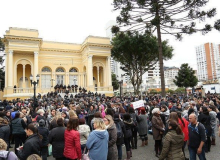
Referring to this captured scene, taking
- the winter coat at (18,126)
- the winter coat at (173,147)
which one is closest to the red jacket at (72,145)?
the winter coat at (173,147)

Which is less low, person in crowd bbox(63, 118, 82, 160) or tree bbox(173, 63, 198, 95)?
tree bbox(173, 63, 198, 95)

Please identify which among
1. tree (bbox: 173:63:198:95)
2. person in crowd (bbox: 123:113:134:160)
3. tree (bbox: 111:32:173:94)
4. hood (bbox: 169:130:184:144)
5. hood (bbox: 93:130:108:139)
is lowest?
person in crowd (bbox: 123:113:134:160)

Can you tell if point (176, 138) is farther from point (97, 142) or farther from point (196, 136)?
point (97, 142)

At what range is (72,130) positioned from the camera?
3.72 metres

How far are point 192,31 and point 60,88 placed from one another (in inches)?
686

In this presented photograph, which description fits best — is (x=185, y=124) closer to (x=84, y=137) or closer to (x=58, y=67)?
(x=84, y=137)

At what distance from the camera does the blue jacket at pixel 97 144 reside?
341cm

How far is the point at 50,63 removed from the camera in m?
28.6

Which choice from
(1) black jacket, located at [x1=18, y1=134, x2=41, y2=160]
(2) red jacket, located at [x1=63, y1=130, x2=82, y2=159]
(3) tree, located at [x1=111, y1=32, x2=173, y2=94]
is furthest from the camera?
(3) tree, located at [x1=111, y1=32, x2=173, y2=94]

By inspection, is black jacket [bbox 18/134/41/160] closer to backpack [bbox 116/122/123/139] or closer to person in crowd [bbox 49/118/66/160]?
person in crowd [bbox 49/118/66/160]

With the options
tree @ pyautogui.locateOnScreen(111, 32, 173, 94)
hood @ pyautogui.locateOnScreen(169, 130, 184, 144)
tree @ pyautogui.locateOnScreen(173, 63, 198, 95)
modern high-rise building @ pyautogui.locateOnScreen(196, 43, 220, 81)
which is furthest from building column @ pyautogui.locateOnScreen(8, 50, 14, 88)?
modern high-rise building @ pyautogui.locateOnScreen(196, 43, 220, 81)

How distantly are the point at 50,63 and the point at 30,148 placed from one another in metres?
26.9

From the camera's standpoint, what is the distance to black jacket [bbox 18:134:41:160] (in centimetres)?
320

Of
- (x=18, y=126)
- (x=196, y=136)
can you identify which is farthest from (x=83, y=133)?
(x=18, y=126)
